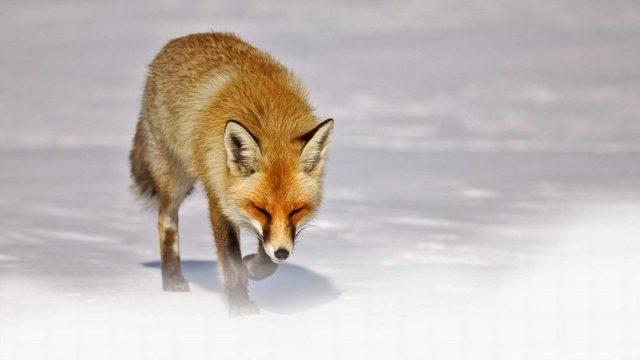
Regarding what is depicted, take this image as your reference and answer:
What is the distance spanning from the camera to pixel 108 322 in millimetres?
7039

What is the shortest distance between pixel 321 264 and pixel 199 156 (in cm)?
186

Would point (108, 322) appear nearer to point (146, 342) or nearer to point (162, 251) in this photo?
point (146, 342)

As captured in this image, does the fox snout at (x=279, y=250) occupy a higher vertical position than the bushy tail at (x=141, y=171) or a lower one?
lower

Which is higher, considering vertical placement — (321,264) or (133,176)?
(133,176)

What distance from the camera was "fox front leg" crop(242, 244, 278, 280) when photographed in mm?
8109

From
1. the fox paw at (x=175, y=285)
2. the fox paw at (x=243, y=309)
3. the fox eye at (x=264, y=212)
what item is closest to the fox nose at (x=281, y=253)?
the fox eye at (x=264, y=212)

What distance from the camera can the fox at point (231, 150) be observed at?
6.71 metres

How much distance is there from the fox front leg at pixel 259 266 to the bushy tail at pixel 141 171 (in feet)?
3.58

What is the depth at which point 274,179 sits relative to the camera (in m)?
6.69

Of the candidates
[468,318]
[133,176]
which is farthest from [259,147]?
[133,176]

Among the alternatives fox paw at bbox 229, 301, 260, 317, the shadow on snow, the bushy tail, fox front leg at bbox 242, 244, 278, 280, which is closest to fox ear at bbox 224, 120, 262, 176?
fox paw at bbox 229, 301, 260, 317

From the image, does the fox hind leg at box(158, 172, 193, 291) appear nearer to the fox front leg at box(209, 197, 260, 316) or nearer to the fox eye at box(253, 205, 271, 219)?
the fox front leg at box(209, 197, 260, 316)

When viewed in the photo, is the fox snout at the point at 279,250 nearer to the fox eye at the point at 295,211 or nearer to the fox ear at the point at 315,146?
the fox eye at the point at 295,211

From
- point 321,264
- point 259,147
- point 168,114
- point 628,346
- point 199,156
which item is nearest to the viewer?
point 628,346
